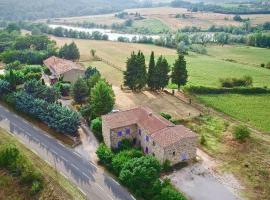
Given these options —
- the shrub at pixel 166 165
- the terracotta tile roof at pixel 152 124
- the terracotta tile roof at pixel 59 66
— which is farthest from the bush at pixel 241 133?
the terracotta tile roof at pixel 59 66

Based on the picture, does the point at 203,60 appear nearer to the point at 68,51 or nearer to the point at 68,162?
the point at 68,51

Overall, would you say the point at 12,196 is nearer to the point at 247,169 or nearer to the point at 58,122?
the point at 58,122

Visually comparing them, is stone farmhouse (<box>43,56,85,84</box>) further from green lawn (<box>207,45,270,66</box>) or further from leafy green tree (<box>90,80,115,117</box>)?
green lawn (<box>207,45,270,66</box>)

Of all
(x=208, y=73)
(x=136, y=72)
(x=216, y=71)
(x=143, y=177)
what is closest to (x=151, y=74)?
(x=136, y=72)

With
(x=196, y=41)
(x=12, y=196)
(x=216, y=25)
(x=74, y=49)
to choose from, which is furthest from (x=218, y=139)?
(x=216, y=25)

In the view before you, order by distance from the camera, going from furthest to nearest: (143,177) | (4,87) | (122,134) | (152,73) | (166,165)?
(152,73), (4,87), (122,134), (166,165), (143,177)

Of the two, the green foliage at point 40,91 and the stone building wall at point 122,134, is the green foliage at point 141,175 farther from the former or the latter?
the green foliage at point 40,91

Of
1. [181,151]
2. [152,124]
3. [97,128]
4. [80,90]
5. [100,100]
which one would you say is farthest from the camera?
[80,90]
